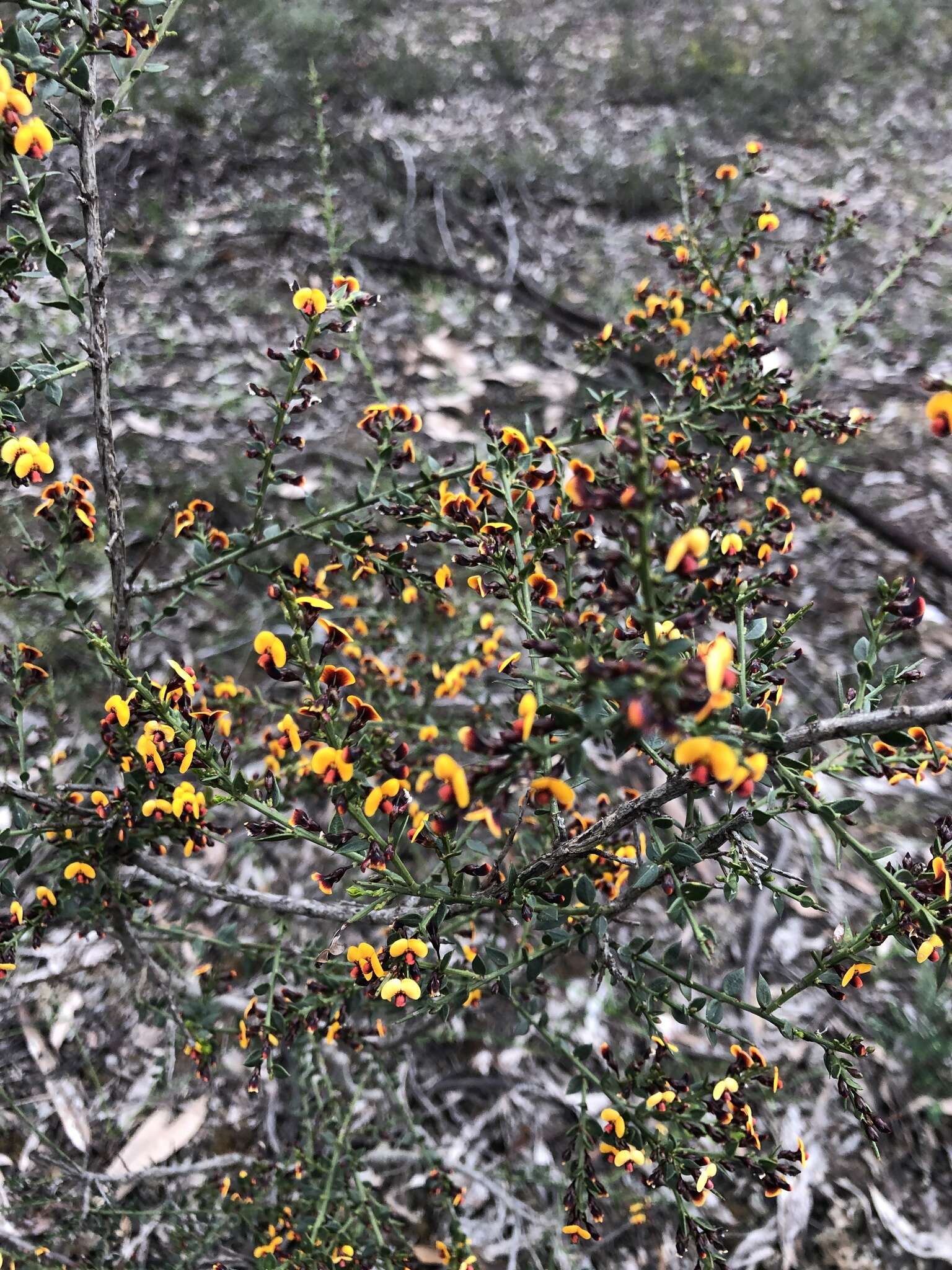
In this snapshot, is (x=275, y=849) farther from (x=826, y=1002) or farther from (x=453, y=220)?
(x=453, y=220)

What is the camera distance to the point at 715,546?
1624 millimetres

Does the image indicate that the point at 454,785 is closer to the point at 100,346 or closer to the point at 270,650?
the point at 270,650

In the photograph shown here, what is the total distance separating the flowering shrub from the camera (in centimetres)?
115

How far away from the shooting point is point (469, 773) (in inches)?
45.3

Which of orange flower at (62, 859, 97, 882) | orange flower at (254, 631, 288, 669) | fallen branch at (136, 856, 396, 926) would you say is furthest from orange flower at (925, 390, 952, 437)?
orange flower at (62, 859, 97, 882)

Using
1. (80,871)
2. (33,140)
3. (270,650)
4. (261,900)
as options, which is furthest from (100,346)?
(261,900)

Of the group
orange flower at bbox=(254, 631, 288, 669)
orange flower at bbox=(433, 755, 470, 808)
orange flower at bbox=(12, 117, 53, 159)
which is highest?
orange flower at bbox=(12, 117, 53, 159)

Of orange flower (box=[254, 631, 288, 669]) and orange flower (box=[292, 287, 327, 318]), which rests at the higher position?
orange flower (box=[292, 287, 327, 318])

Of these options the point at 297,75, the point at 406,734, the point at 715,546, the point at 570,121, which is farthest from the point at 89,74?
the point at 570,121

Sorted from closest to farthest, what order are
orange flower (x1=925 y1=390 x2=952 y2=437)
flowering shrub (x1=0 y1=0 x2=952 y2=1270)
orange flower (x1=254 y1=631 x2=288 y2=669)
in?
orange flower (x1=925 y1=390 x2=952 y2=437) → flowering shrub (x1=0 y1=0 x2=952 y2=1270) → orange flower (x1=254 y1=631 x2=288 y2=669)

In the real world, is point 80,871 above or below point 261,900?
above

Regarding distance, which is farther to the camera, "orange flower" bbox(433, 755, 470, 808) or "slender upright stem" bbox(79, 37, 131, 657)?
"slender upright stem" bbox(79, 37, 131, 657)

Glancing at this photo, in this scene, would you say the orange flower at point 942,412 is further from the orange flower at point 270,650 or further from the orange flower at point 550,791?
the orange flower at point 270,650

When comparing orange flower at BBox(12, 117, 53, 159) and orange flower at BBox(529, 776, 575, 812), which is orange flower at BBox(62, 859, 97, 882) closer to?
orange flower at BBox(529, 776, 575, 812)
